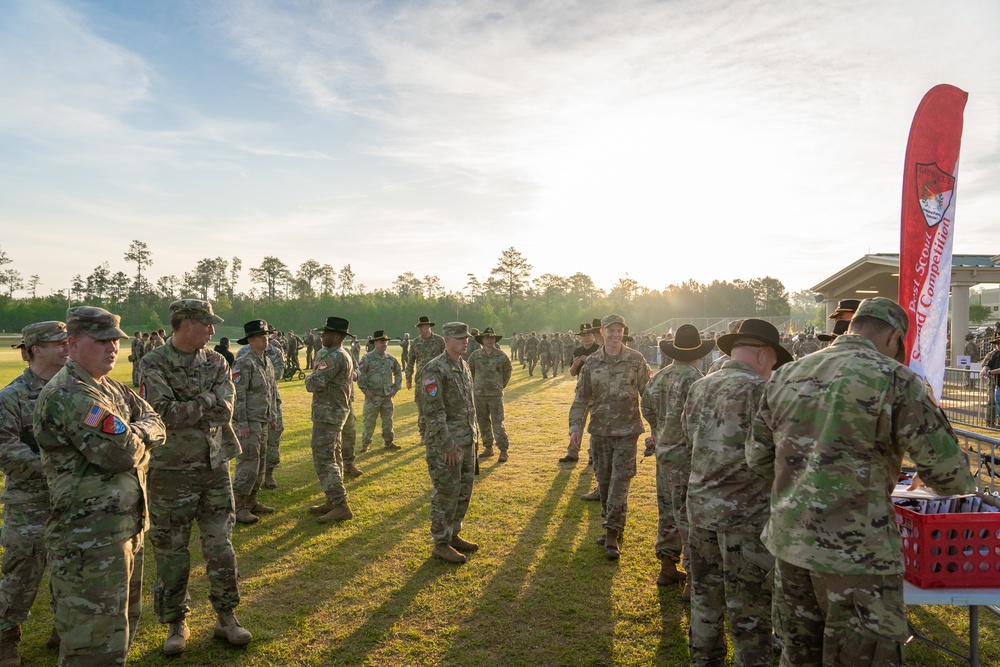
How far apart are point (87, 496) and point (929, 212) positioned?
8.65 metres

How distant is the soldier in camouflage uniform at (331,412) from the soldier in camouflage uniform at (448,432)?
5.80ft

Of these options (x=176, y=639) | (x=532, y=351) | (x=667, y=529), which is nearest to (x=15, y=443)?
(x=176, y=639)

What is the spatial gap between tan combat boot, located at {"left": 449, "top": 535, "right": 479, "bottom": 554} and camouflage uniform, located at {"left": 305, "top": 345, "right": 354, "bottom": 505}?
1783 millimetres

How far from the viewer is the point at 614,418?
19.2 ft

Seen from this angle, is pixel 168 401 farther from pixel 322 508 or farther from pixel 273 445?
pixel 273 445

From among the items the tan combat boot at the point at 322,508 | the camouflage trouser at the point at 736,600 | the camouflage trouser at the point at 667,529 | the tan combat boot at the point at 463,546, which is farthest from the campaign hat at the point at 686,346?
the tan combat boot at the point at 322,508

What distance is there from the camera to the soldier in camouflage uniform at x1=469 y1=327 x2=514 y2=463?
33.2ft

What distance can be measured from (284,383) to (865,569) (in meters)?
24.2

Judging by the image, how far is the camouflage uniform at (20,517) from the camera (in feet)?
12.7

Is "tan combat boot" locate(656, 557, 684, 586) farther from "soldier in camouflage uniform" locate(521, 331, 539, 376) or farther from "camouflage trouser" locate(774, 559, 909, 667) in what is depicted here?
"soldier in camouflage uniform" locate(521, 331, 539, 376)

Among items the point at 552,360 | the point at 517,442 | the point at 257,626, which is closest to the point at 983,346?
the point at 552,360

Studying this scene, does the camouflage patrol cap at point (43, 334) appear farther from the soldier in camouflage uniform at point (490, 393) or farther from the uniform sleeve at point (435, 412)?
the soldier in camouflage uniform at point (490, 393)

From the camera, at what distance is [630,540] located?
6223 mm

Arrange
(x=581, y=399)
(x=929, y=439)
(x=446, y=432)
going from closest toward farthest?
(x=929, y=439)
(x=446, y=432)
(x=581, y=399)
